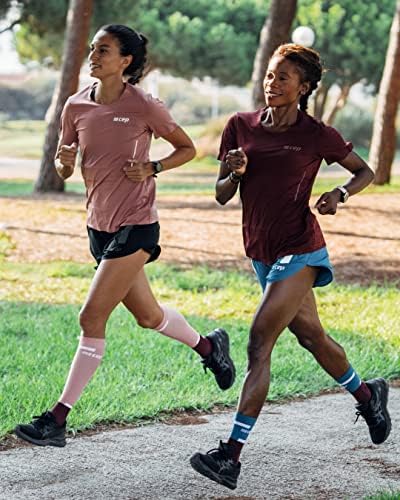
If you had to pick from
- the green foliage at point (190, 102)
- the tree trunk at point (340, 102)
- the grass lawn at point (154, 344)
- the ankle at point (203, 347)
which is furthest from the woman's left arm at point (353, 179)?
the green foliage at point (190, 102)

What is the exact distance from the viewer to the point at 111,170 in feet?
16.5

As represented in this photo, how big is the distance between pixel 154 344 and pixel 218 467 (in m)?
3.43

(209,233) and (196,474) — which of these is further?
(209,233)

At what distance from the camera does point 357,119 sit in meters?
43.2

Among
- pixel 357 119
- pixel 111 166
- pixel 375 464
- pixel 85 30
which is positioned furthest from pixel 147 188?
pixel 357 119

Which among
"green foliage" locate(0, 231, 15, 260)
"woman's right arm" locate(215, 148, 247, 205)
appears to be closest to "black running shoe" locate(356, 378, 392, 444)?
"woman's right arm" locate(215, 148, 247, 205)

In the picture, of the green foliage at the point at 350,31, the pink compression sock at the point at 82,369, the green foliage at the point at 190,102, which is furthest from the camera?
the green foliage at the point at 190,102

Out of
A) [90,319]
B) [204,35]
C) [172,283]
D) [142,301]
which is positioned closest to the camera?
[90,319]

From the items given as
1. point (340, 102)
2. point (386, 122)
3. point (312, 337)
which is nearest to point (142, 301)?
point (312, 337)

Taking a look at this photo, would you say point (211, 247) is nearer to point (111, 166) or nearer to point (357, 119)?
point (111, 166)

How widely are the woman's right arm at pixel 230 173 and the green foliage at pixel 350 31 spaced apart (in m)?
34.8

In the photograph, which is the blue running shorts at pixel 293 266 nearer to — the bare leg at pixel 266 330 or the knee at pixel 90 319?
the bare leg at pixel 266 330

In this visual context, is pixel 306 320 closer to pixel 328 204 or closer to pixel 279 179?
pixel 328 204

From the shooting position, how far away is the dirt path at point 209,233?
40.7 ft
